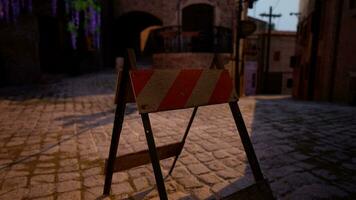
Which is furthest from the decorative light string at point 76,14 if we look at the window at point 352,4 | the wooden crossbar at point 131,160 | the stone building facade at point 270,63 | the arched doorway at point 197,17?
the stone building facade at point 270,63

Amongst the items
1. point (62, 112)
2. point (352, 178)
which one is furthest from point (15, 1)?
point (352, 178)

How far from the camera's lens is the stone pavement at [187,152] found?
8.34 ft

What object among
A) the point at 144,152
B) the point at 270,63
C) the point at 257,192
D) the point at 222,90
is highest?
the point at 270,63

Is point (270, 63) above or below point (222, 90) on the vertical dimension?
above

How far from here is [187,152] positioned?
352 cm

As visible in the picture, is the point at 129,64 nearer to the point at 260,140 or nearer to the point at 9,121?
the point at 260,140

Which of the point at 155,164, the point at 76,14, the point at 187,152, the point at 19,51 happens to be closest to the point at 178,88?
the point at 155,164

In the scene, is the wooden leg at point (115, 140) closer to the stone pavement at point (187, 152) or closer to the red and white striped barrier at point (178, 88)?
the stone pavement at point (187, 152)

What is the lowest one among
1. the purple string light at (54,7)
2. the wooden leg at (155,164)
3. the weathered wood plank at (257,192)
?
the weathered wood plank at (257,192)

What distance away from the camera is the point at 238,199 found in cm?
187

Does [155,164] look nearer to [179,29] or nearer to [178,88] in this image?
[178,88]

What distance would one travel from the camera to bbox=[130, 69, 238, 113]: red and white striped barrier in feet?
5.74

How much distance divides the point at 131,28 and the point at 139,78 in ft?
67.8

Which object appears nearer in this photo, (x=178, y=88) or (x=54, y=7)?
(x=178, y=88)
